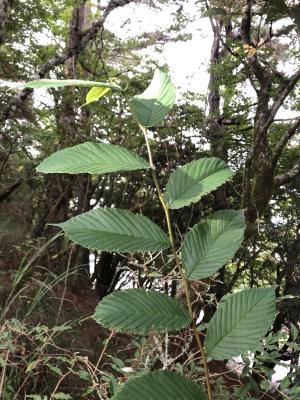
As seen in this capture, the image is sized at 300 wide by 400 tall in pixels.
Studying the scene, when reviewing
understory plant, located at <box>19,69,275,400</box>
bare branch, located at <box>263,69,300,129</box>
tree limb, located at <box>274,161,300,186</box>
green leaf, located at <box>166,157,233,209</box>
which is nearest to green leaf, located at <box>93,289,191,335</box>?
understory plant, located at <box>19,69,275,400</box>

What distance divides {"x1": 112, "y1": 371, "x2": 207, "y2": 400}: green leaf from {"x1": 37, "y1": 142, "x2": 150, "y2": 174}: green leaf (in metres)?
0.22

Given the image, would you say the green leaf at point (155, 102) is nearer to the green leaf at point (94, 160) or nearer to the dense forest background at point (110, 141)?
the green leaf at point (94, 160)

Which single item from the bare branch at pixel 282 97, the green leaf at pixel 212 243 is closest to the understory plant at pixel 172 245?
the green leaf at pixel 212 243

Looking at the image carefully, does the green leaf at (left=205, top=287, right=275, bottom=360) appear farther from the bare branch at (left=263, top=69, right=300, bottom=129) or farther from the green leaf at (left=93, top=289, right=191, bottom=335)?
the bare branch at (left=263, top=69, right=300, bottom=129)

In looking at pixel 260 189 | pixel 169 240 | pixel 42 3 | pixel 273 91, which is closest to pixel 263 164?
pixel 260 189

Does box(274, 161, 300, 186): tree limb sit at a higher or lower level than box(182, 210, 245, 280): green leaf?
higher

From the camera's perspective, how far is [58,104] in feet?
16.0

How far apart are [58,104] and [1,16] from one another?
131 centimetres

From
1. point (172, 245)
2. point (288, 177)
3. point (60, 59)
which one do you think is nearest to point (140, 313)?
point (172, 245)

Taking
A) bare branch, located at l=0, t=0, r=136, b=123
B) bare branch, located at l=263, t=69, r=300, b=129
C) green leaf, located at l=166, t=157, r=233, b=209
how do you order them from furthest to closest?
bare branch, located at l=0, t=0, r=136, b=123 → bare branch, located at l=263, t=69, r=300, b=129 → green leaf, located at l=166, t=157, r=233, b=209

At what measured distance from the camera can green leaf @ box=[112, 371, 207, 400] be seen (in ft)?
1.21

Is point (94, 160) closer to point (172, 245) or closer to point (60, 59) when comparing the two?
point (172, 245)

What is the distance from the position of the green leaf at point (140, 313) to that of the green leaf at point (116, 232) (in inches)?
2.1

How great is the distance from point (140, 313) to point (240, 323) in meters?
0.11
